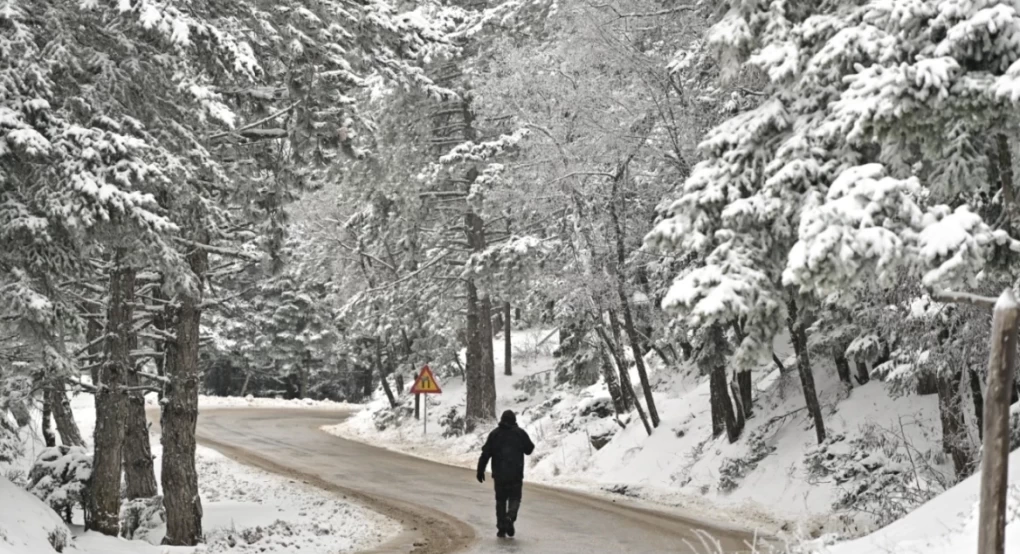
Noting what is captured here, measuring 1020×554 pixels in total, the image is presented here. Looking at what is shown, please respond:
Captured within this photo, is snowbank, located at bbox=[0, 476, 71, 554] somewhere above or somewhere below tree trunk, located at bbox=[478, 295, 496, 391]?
below

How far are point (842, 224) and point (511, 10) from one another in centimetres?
1779

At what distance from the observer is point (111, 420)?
37.3ft

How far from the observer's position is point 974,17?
630 cm

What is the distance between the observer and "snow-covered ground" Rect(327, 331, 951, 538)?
43.9ft

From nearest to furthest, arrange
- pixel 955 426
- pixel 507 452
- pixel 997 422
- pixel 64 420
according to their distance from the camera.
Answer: pixel 997 422
pixel 955 426
pixel 507 452
pixel 64 420

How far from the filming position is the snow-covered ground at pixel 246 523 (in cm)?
976

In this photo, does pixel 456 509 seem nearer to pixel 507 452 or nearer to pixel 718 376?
pixel 507 452

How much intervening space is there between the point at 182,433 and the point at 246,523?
6.61ft

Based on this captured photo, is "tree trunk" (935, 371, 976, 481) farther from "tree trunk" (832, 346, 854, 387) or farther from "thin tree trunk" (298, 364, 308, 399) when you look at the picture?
"thin tree trunk" (298, 364, 308, 399)

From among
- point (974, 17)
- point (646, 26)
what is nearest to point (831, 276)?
point (974, 17)

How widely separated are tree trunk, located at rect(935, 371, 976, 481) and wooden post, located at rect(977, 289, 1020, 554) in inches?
295

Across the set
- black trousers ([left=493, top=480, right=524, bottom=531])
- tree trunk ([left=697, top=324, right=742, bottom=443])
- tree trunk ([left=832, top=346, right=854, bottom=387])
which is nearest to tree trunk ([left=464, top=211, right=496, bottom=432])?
tree trunk ([left=697, top=324, right=742, bottom=443])

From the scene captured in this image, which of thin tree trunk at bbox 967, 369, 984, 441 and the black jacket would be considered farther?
the black jacket

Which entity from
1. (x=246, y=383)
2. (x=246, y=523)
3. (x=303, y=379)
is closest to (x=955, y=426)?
(x=246, y=523)
